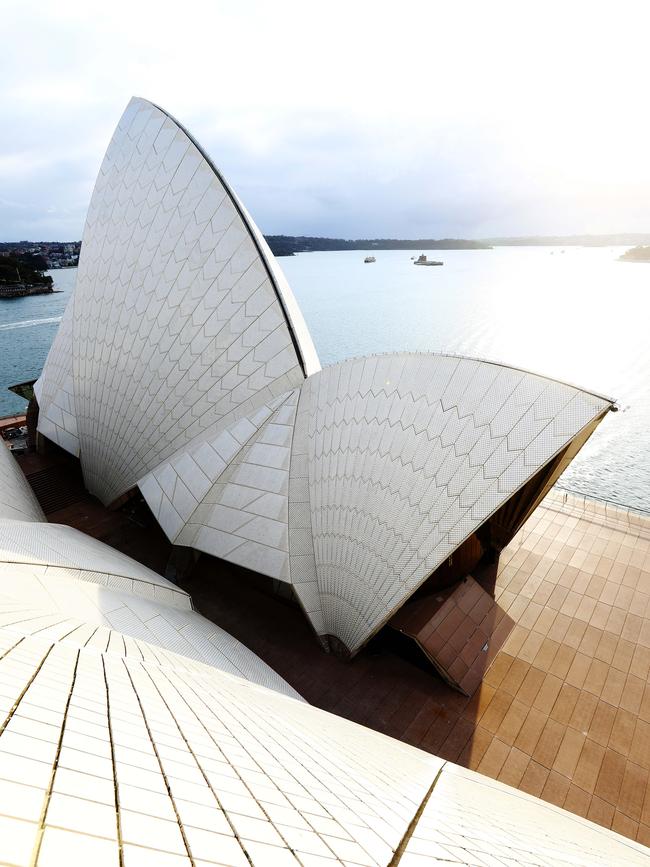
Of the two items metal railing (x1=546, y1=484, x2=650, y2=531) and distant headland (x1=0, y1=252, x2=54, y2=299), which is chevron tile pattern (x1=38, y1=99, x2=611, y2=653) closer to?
metal railing (x1=546, y1=484, x2=650, y2=531)

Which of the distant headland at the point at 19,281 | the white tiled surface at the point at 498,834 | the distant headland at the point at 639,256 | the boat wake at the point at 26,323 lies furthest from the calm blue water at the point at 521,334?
the distant headland at the point at 639,256

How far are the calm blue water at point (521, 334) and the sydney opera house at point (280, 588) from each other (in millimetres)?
6908

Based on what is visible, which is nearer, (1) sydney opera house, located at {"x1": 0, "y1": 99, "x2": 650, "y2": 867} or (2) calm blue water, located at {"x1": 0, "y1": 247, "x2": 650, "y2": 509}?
(1) sydney opera house, located at {"x1": 0, "y1": 99, "x2": 650, "y2": 867}

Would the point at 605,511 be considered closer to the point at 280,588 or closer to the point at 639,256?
the point at 280,588

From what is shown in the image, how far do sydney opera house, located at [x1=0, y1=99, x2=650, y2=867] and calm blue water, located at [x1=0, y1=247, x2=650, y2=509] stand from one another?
691 cm

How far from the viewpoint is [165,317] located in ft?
48.4

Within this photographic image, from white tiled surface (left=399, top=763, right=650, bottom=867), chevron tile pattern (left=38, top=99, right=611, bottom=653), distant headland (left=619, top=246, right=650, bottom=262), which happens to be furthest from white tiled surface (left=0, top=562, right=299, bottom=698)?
distant headland (left=619, top=246, right=650, bottom=262)

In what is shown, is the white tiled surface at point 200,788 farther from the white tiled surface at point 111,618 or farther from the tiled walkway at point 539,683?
the tiled walkway at point 539,683

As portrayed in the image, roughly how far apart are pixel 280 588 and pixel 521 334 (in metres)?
50.3

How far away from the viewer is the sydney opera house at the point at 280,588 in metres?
2.48

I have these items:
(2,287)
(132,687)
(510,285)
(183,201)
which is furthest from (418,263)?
(132,687)

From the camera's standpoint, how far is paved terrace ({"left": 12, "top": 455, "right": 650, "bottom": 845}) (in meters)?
9.20

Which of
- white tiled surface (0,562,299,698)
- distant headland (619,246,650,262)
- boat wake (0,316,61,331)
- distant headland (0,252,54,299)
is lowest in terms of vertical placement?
white tiled surface (0,562,299,698)

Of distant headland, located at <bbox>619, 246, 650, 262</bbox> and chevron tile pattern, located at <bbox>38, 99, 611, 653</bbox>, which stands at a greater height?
distant headland, located at <bbox>619, 246, 650, 262</bbox>
